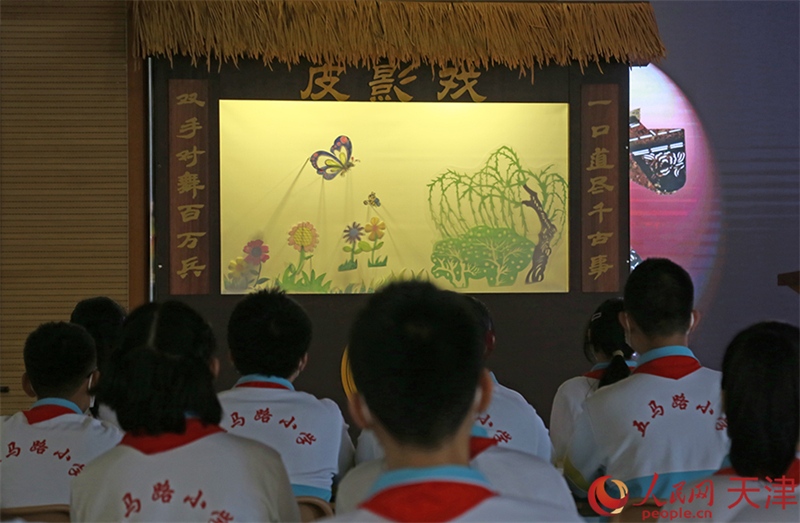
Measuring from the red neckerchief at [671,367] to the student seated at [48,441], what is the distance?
53.4 inches

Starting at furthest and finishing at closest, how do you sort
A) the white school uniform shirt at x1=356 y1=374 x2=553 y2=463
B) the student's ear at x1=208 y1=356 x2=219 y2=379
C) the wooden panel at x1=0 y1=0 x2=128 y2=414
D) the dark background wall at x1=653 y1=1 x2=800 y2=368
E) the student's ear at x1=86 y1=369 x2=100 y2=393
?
the dark background wall at x1=653 y1=1 x2=800 y2=368 → the wooden panel at x1=0 y1=0 x2=128 y2=414 → the student's ear at x1=86 y1=369 x2=100 y2=393 → the white school uniform shirt at x1=356 y1=374 x2=553 y2=463 → the student's ear at x1=208 y1=356 x2=219 y2=379

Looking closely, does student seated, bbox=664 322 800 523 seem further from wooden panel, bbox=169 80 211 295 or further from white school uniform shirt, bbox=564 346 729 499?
wooden panel, bbox=169 80 211 295

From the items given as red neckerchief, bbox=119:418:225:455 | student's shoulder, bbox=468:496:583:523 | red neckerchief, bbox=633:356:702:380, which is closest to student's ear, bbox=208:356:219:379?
red neckerchief, bbox=119:418:225:455

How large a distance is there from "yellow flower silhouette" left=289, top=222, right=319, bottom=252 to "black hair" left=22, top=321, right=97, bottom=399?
2.56 m

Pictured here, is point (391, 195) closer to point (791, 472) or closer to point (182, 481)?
point (182, 481)

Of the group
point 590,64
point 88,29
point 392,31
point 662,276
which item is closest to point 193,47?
point 88,29

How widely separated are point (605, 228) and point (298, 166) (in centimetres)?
178

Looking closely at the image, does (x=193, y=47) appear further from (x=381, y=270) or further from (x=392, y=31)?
(x=381, y=270)

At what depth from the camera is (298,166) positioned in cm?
509

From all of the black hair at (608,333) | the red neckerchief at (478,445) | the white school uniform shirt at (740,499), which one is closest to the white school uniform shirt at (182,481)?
the red neckerchief at (478,445)

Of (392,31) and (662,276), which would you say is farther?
(392,31)

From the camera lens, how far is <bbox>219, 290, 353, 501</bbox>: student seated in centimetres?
225

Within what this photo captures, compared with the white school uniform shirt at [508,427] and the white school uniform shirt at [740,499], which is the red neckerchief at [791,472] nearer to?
the white school uniform shirt at [740,499]

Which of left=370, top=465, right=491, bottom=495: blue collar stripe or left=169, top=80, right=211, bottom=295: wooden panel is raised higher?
left=169, top=80, right=211, bottom=295: wooden panel
